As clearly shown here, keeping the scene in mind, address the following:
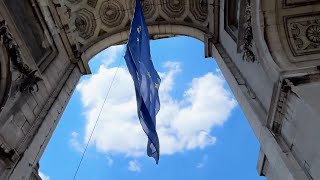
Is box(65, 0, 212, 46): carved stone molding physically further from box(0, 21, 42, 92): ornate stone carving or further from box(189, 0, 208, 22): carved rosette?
box(0, 21, 42, 92): ornate stone carving

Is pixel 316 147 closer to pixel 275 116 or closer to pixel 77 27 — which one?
pixel 275 116

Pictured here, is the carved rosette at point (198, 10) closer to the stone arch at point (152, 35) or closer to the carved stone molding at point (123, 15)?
the carved stone molding at point (123, 15)

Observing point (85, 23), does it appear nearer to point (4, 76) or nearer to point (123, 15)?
point (123, 15)

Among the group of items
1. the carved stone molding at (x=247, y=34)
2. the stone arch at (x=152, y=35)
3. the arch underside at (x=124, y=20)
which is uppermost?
the carved stone molding at (x=247, y=34)

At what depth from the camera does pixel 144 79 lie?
11.3 m

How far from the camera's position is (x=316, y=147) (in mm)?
8156

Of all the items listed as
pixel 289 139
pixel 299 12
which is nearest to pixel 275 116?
pixel 289 139

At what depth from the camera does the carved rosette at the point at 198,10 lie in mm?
16998

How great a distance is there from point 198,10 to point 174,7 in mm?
1109

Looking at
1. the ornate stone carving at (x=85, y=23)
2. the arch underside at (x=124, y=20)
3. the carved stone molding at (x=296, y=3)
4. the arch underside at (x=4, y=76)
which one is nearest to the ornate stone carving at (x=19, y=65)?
the arch underside at (x=4, y=76)

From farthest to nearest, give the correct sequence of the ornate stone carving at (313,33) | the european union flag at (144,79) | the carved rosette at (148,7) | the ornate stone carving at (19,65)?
the carved rosette at (148,7), the ornate stone carving at (313,33), the european union flag at (144,79), the ornate stone carving at (19,65)

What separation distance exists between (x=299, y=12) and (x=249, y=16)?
137 cm

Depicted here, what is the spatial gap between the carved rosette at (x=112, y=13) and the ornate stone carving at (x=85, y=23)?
0.53 m

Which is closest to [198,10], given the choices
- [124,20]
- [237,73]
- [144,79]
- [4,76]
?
Answer: [124,20]
